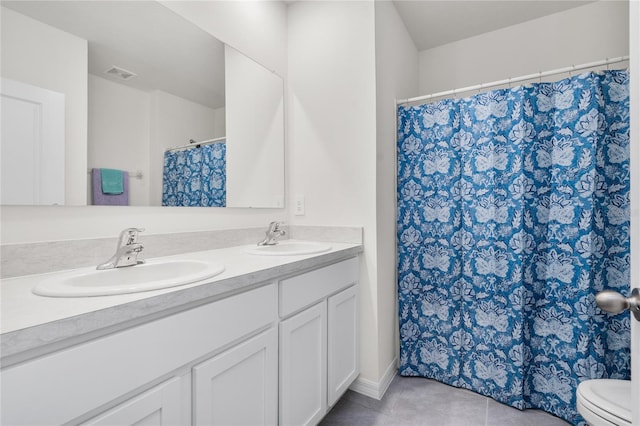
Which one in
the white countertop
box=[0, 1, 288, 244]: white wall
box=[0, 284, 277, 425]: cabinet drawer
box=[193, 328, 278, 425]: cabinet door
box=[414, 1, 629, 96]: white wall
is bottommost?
box=[193, 328, 278, 425]: cabinet door

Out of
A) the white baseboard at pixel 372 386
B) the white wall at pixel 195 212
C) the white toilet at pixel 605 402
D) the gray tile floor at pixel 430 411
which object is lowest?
the gray tile floor at pixel 430 411

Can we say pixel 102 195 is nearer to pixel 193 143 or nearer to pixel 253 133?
pixel 193 143

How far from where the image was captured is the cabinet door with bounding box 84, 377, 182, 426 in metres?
0.74

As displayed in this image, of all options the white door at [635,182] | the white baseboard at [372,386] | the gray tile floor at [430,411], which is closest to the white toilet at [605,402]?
the gray tile floor at [430,411]

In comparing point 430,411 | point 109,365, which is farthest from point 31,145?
point 430,411

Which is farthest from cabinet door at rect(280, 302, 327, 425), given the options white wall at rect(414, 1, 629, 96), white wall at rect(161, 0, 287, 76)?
white wall at rect(414, 1, 629, 96)

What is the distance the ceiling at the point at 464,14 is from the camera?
2.16 m

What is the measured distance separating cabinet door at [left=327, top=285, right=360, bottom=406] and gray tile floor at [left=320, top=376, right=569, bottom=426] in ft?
0.52

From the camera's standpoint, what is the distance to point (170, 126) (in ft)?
4.98

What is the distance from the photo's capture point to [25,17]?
41.8 inches

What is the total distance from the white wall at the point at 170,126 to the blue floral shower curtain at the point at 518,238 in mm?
1222

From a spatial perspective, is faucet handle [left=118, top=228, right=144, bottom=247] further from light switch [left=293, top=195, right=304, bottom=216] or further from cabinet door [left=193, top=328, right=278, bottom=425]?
light switch [left=293, top=195, right=304, bottom=216]

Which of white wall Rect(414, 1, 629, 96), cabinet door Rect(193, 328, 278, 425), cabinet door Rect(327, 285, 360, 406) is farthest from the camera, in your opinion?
white wall Rect(414, 1, 629, 96)

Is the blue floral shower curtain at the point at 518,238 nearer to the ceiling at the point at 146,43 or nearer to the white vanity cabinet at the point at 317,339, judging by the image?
the white vanity cabinet at the point at 317,339
